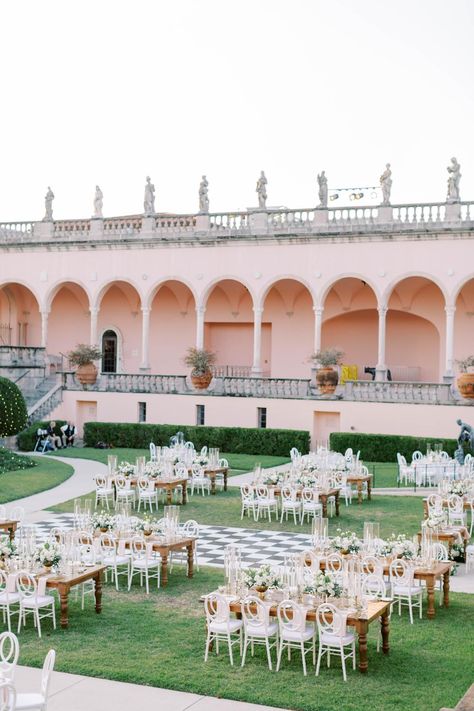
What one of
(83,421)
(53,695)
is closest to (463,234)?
(83,421)

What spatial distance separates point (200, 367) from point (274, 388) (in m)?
2.78

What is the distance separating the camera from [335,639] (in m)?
9.56

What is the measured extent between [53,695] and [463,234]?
24451 millimetres

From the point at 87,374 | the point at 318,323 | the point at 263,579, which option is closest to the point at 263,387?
the point at 318,323

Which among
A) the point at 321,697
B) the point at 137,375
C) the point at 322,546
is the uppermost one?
the point at 137,375

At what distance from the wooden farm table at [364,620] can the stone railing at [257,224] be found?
2183 cm

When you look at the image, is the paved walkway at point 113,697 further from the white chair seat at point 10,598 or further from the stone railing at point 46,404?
the stone railing at point 46,404

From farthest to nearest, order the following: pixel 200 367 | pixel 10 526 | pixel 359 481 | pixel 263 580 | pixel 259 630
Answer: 1. pixel 200 367
2. pixel 359 481
3. pixel 10 526
4. pixel 263 580
5. pixel 259 630

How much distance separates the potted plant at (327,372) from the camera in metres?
30.2

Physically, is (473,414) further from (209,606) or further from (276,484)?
(209,606)

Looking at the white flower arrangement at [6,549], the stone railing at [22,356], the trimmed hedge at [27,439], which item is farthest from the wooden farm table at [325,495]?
the stone railing at [22,356]

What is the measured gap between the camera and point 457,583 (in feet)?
45.4

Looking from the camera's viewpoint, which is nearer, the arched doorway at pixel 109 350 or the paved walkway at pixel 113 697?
the paved walkway at pixel 113 697

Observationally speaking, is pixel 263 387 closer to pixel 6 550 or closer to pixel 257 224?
pixel 257 224
